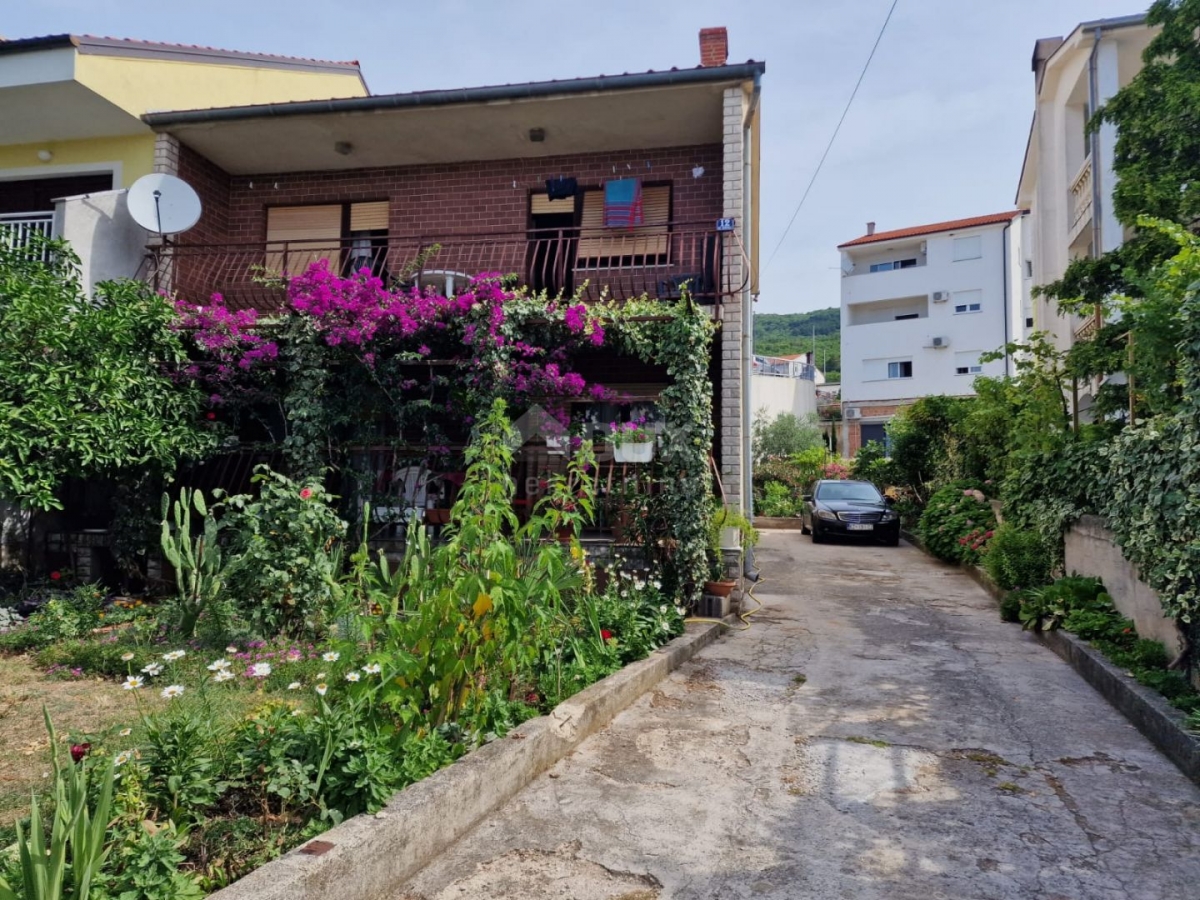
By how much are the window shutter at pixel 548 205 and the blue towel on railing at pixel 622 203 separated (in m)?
0.67

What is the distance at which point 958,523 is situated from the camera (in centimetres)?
1290

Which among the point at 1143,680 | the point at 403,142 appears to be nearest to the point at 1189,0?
the point at 1143,680

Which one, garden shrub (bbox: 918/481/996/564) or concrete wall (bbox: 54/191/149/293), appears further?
garden shrub (bbox: 918/481/996/564)

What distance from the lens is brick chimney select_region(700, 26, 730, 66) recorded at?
33.6 ft

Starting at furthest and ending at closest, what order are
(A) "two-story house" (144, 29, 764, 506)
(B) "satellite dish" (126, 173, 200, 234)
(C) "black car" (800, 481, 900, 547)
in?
(C) "black car" (800, 481, 900, 547)
(B) "satellite dish" (126, 173, 200, 234)
(A) "two-story house" (144, 29, 764, 506)

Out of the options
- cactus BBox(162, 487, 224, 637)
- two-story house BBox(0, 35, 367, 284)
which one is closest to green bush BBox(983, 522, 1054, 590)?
cactus BBox(162, 487, 224, 637)

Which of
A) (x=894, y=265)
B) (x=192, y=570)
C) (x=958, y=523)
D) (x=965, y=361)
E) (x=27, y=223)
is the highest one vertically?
(x=894, y=265)

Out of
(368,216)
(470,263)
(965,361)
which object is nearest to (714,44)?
(470,263)

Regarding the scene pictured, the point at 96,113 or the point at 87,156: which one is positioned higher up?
the point at 96,113

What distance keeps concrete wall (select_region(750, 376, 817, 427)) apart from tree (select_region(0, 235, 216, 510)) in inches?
1179

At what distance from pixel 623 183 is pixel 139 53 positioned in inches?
252

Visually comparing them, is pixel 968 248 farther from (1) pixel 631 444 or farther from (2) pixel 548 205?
(1) pixel 631 444

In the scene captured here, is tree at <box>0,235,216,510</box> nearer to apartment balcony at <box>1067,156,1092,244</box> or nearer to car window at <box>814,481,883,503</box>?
car window at <box>814,481,883,503</box>

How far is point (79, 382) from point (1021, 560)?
9756 mm
